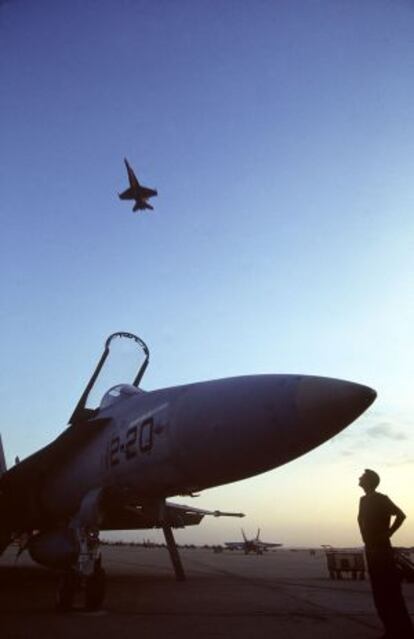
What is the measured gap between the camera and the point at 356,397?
13.1 feet

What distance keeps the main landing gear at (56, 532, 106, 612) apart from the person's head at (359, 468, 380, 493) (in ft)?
9.55

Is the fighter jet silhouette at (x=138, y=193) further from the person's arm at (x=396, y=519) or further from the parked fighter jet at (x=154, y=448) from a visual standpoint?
the person's arm at (x=396, y=519)

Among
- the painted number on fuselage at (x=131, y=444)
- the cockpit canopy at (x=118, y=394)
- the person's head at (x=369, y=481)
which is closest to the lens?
the person's head at (x=369, y=481)

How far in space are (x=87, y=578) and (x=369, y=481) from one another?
317 cm

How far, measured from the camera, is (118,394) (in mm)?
7297

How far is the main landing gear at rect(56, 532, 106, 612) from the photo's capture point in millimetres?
5277

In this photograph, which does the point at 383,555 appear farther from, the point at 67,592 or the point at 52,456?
the point at 52,456

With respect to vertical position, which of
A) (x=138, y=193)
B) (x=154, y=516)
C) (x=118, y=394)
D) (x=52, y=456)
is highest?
(x=138, y=193)

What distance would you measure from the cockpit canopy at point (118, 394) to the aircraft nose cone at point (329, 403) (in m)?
3.47

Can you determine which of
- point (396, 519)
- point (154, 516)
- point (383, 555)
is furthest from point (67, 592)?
point (396, 519)

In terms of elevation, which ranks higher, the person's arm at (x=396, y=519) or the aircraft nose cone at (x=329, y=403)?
the aircraft nose cone at (x=329, y=403)

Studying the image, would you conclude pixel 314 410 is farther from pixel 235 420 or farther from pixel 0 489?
pixel 0 489

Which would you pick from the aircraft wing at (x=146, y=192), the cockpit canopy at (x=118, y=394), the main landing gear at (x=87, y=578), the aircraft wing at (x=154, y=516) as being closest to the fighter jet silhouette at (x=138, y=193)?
the aircraft wing at (x=146, y=192)

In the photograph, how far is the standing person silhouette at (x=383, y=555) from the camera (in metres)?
3.87
